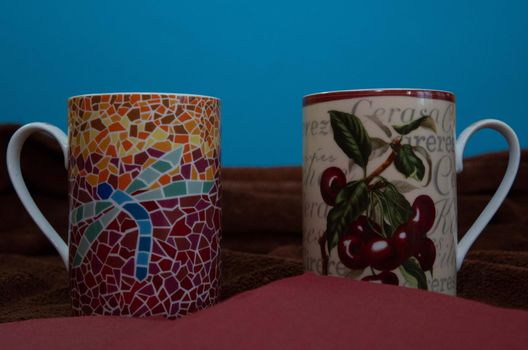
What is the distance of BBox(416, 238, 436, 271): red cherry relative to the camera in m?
0.45

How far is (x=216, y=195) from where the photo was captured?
46cm

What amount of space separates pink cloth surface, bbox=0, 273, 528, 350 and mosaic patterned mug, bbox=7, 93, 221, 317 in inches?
2.2

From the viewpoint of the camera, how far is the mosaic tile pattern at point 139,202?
0.42 meters

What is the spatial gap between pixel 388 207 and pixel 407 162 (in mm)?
34

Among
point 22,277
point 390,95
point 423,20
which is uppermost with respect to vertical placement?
point 423,20

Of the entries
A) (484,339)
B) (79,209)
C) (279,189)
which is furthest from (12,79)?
(484,339)

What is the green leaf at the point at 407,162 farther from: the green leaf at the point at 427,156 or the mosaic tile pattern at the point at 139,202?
the mosaic tile pattern at the point at 139,202

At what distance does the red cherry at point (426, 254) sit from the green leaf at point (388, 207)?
0.08 ft

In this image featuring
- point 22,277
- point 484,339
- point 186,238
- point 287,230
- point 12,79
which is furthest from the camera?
point 12,79

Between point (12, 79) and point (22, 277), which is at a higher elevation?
point (12, 79)

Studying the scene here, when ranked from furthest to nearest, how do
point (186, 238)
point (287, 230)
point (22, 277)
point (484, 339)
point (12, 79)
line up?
point (12, 79) < point (287, 230) < point (22, 277) < point (186, 238) < point (484, 339)

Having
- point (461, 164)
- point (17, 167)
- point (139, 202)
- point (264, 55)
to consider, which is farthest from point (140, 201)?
point (264, 55)

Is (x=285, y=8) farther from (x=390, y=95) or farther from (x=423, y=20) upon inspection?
(x=390, y=95)

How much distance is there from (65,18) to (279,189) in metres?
0.52
